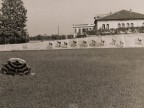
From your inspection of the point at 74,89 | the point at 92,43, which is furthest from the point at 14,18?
the point at 74,89

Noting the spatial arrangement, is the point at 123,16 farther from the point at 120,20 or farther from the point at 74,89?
the point at 74,89

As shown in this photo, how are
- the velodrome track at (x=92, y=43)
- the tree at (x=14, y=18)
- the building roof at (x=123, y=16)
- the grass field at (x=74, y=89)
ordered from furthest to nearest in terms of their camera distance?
the building roof at (x=123, y=16), the tree at (x=14, y=18), the velodrome track at (x=92, y=43), the grass field at (x=74, y=89)

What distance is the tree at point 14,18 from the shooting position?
77.6 metres

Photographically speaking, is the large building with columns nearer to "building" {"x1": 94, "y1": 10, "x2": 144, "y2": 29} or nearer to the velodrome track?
"building" {"x1": 94, "y1": 10, "x2": 144, "y2": 29}

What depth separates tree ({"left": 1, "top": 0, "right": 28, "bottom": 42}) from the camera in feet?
255

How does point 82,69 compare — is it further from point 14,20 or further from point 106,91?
point 14,20

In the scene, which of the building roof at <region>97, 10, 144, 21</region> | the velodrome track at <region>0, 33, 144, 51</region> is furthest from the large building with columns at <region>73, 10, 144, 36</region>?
the velodrome track at <region>0, 33, 144, 51</region>

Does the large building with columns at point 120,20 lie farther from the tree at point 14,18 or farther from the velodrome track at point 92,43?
the velodrome track at point 92,43

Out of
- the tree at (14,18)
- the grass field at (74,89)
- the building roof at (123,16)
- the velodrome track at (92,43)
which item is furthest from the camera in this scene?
the building roof at (123,16)

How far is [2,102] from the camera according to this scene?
14531 mm

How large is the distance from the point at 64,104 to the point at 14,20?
67.6m

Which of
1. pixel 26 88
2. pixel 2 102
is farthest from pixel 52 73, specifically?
pixel 2 102

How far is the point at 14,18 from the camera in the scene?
80.7 meters

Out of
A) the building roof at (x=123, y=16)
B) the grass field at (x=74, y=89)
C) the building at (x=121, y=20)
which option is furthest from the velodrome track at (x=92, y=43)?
the grass field at (x=74, y=89)
